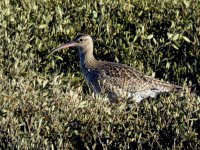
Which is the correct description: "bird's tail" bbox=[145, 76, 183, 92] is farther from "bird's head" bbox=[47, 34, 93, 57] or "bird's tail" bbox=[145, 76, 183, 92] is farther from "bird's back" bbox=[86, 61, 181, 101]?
"bird's head" bbox=[47, 34, 93, 57]

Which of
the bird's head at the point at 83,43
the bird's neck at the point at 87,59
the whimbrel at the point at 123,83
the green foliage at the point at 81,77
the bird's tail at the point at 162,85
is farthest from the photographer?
the bird's head at the point at 83,43

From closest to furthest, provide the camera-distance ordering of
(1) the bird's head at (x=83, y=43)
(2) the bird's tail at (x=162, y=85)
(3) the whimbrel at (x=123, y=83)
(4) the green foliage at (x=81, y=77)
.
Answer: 1. (4) the green foliage at (x=81, y=77)
2. (2) the bird's tail at (x=162, y=85)
3. (3) the whimbrel at (x=123, y=83)
4. (1) the bird's head at (x=83, y=43)

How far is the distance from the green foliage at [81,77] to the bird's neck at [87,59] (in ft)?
0.85

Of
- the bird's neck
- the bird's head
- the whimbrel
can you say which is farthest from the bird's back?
the bird's head

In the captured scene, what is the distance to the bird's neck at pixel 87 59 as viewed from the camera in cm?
958

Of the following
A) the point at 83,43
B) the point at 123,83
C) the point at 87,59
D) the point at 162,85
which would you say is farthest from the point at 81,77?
the point at 162,85

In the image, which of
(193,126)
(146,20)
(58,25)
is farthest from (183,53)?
(193,126)

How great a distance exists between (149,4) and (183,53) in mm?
1460

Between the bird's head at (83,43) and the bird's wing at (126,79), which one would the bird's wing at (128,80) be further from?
the bird's head at (83,43)

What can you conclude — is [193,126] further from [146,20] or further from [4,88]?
[146,20]

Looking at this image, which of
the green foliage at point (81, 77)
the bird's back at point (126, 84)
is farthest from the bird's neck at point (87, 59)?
the bird's back at point (126, 84)

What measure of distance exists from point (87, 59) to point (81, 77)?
351 mm

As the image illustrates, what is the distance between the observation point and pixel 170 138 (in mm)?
6609

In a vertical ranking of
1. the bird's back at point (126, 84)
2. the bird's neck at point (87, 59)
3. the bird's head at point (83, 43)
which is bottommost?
the bird's back at point (126, 84)
